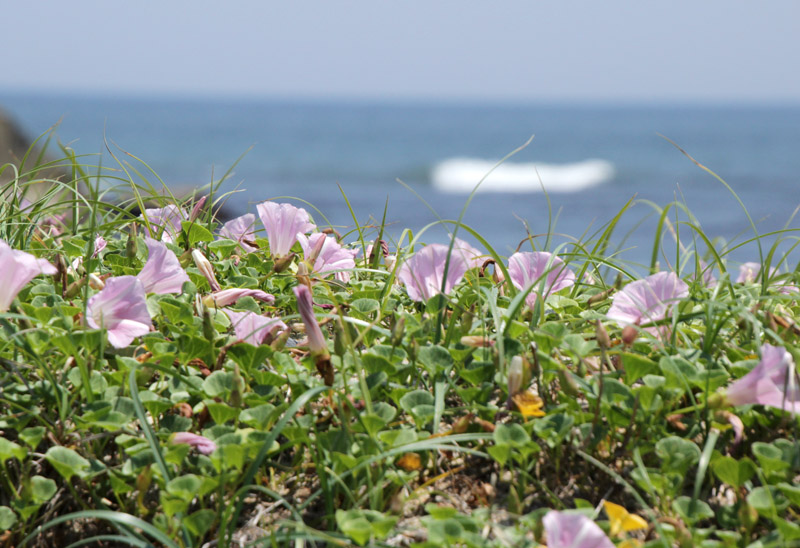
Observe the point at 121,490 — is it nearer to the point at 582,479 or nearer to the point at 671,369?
the point at 582,479

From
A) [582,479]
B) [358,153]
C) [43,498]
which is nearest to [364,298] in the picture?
[582,479]

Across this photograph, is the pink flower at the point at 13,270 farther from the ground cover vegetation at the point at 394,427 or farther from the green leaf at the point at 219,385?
the green leaf at the point at 219,385

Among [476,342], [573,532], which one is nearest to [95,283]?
Answer: [476,342]

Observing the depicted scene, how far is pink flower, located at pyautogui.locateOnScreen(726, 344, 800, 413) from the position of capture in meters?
1.01

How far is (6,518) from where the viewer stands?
3.25 ft

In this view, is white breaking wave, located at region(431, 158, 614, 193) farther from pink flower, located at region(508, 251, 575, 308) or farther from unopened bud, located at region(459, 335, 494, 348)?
unopened bud, located at region(459, 335, 494, 348)

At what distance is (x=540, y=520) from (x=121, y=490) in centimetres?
57

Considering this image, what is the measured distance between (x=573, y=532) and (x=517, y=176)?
24.5m

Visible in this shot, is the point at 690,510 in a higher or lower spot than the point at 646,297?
lower

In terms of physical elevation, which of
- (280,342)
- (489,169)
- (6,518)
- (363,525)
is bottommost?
(6,518)

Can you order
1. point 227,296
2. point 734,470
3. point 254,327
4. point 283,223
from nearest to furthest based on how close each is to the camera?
point 734,470, point 254,327, point 227,296, point 283,223

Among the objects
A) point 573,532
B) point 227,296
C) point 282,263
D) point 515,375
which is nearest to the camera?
point 573,532

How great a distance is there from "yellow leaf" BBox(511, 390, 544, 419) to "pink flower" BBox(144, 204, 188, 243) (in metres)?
1.06

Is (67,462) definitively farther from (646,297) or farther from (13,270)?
(646,297)
